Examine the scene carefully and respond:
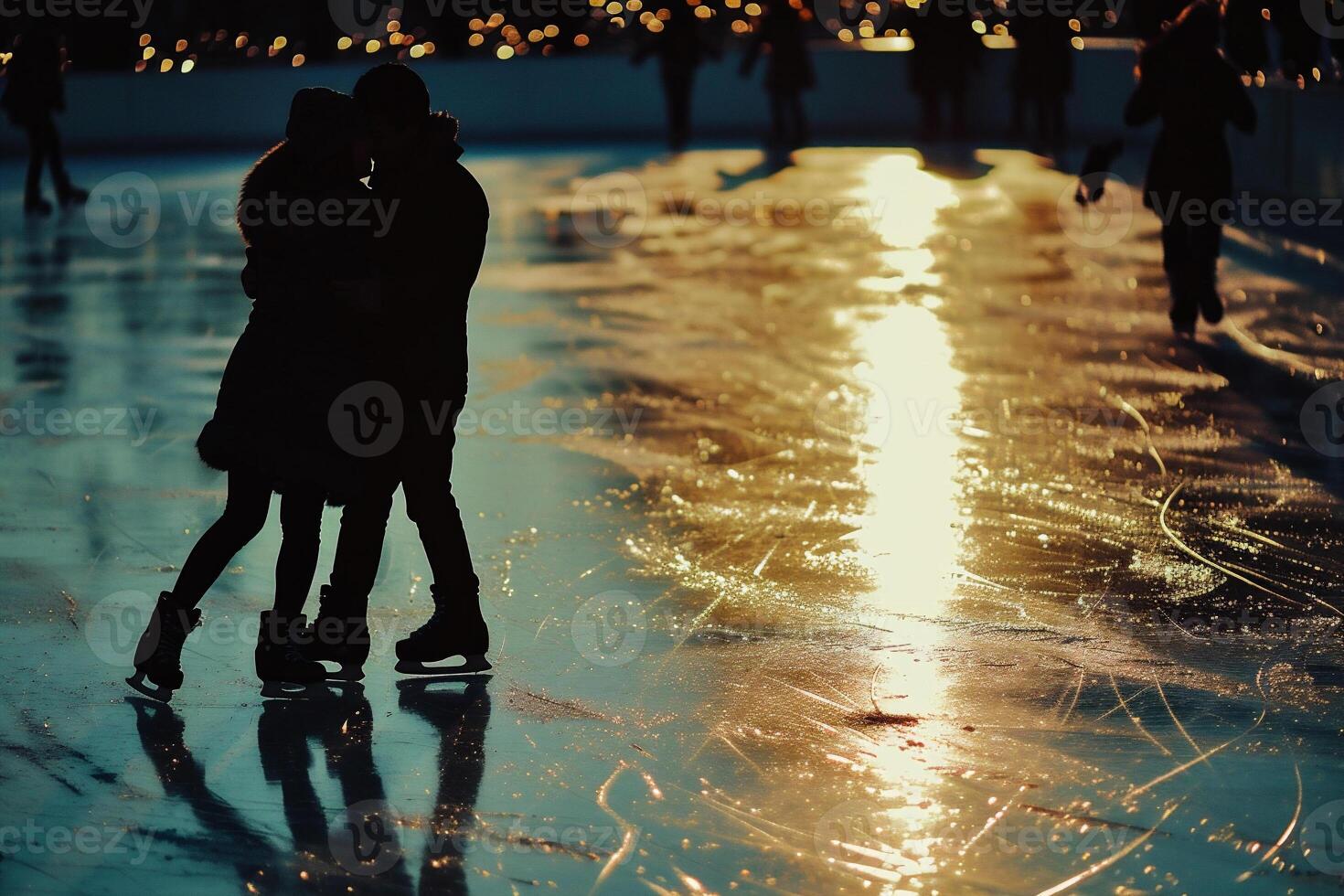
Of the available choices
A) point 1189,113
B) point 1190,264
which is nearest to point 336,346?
point 1189,113

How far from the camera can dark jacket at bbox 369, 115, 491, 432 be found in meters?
4.86

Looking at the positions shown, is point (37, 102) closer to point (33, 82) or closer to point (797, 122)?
point (33, 82)

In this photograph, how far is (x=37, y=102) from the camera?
17594 millimetres

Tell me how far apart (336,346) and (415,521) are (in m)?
0.61

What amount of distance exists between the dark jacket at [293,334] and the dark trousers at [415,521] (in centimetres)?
23

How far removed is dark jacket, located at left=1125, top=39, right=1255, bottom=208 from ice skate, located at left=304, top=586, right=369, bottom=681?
20.3 feet

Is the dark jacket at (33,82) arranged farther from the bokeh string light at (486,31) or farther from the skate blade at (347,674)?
the skate blade at (347,674)

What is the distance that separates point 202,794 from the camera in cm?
434

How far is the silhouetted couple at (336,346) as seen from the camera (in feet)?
15.6

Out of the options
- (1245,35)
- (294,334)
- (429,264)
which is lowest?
(1245,35)

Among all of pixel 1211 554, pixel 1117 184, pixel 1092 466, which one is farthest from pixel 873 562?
pixel 1117 184

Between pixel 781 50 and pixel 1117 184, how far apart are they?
638 cm

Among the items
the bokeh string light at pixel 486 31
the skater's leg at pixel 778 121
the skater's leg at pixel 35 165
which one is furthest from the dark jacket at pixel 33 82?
the skater's leg at pixel 778 121

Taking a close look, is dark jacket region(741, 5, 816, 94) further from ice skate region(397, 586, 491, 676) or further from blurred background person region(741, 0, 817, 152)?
ice skate region(397, 586, 491, 676)
